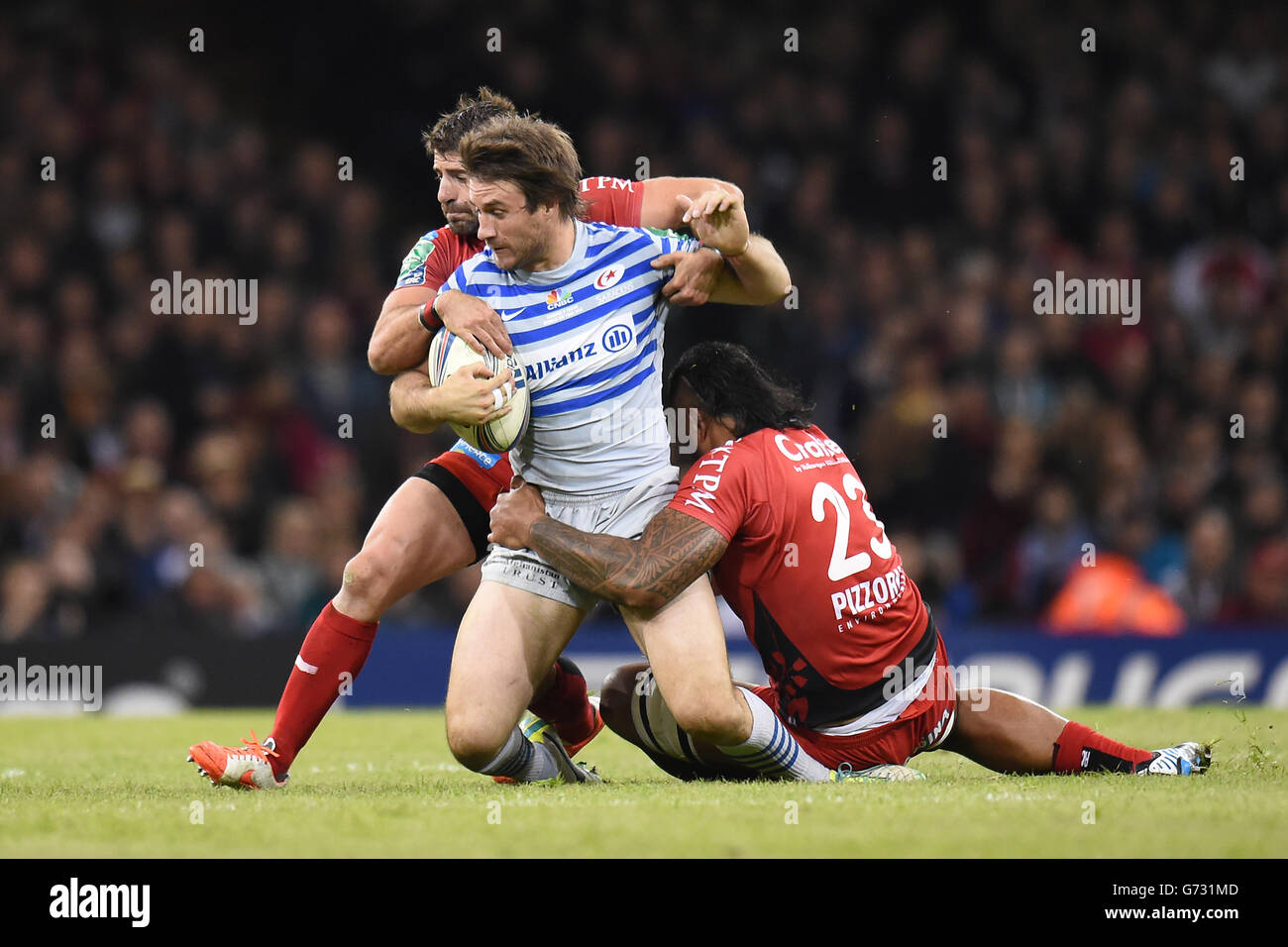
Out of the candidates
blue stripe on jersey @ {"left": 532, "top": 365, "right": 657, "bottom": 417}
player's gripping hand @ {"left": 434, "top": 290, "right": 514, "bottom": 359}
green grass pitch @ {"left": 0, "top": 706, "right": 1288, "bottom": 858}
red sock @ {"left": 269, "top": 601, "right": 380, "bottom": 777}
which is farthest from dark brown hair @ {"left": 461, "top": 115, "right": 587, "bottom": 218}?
green grass pitch @ {"left": 0, "top": 706, "right": 1288, "bottom": 858}

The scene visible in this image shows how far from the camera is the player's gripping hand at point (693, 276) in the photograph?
16.3ft

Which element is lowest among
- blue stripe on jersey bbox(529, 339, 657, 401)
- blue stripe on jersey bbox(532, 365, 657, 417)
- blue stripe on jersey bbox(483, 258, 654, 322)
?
blue stripe on jersey bbox(532, 365, 657, 417)

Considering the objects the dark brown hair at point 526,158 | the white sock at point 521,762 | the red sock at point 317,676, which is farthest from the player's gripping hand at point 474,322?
the white sock at point 521,762

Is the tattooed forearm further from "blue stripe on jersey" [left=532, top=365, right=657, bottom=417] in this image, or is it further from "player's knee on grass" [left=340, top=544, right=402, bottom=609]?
"player's knee on grass" [left=340, top=544, right=402, bottom=609]

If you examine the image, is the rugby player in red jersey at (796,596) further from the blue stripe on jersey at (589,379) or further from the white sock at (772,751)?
the blue stripe on jersey at (589,379)

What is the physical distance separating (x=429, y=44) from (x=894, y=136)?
12.9ft

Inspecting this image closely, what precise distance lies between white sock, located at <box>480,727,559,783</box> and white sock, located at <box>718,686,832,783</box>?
685 mm

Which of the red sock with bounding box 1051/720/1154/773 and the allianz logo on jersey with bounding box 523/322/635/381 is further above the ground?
the allianz logo on jersey with bounding box 523/322/635/381

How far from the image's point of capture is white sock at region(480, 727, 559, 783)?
4.96 metres

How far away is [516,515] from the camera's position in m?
5.00

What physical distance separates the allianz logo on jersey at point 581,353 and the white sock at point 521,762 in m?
1.16
